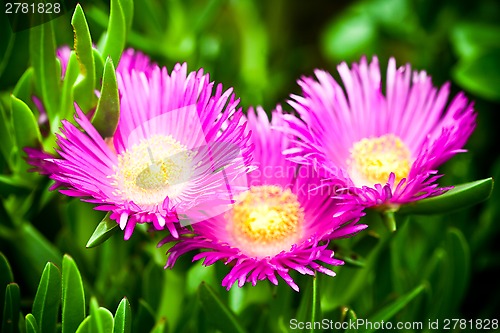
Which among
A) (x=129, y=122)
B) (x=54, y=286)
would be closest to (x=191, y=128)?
(x=129, y=122)

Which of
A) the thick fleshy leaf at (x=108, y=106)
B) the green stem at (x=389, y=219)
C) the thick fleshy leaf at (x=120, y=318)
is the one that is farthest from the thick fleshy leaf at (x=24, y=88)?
the green stem at (x=389, y=219)

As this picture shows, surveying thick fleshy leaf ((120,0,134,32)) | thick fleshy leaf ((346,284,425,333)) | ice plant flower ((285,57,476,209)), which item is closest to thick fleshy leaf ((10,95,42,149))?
thick fleshy leaf ((120,0,134,32))

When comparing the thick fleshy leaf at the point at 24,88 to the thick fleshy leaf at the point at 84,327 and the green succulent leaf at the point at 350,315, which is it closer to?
the thick fleshy leaf at the point at 84,327

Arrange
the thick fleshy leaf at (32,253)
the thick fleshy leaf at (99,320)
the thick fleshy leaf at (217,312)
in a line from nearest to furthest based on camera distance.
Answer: the thick fleshy leaf at (99,320) < the thick fleshy leaf at (217,312) < the thick fleshy leaf at (32,253)

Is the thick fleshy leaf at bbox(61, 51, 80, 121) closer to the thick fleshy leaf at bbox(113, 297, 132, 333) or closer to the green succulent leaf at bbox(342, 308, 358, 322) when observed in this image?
the thick fleshy leaf at bbox(113, 297, 132, 333)

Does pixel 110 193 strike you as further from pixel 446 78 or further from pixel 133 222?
pixel 446 78

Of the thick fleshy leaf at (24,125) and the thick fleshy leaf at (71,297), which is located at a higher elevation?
the thick fleshy leaf at (24,125)
